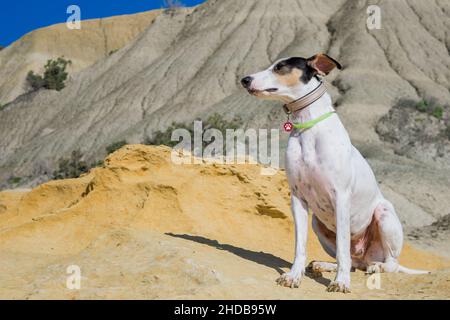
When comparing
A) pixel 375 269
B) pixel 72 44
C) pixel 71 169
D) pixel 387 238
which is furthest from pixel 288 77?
pixel 72 44

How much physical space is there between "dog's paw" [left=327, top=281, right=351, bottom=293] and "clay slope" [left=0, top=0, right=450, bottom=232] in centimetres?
2855

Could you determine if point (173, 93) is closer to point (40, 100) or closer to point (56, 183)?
point (40, 100)

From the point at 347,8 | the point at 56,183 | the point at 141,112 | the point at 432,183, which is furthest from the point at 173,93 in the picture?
the point at 56,183

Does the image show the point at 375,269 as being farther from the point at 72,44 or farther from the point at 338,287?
the point at 72,44

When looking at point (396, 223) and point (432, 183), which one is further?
point (432, 183)

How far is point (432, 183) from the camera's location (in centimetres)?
2766

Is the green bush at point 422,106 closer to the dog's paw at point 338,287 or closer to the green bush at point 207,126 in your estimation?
the green bush at point 207,126

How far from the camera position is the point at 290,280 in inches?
233

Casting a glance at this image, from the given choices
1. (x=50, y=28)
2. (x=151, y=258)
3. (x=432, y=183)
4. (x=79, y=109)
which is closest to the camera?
(x=151, y=258)

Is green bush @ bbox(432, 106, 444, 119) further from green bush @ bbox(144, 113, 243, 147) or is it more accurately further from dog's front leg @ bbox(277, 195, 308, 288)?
dog's front leg @ bbox(277, 195, 308, 288)

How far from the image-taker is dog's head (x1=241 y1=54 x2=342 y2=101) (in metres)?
6.43

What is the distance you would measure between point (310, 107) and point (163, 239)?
2.06m

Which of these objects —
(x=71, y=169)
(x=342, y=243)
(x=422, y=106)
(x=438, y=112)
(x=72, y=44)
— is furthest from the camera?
(x=72, y=44)

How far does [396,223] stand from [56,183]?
24.2ft
